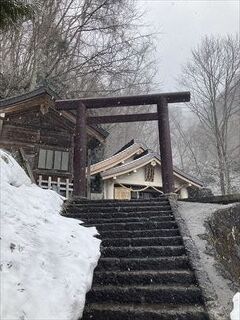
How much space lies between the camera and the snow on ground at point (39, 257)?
384 cm

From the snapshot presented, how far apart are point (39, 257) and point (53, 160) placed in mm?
10956

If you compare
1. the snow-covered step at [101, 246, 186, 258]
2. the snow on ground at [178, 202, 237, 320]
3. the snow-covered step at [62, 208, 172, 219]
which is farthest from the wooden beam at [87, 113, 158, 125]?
the snow-covered step at [101, 246, 186, 258]

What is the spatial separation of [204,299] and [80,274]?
5.51 feet

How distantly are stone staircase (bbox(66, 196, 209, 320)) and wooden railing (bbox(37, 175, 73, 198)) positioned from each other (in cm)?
688

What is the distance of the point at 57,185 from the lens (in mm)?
14648

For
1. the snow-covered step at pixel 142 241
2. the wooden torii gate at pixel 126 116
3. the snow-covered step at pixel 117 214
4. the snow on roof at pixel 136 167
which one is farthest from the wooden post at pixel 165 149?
the snow on roof at pixel 136 167

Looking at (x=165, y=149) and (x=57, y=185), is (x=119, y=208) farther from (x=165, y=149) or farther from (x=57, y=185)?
(x=57, y=185)

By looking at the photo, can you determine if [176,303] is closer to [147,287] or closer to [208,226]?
[147,287]

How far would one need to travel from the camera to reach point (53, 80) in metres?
20.2

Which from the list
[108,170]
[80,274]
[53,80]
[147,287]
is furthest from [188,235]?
[53,80]

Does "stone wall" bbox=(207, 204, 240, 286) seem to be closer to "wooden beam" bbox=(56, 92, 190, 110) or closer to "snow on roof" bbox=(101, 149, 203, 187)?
"wooden beam" bbox=(56, 92, 190, 110)

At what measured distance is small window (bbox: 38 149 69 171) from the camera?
49.5 ft

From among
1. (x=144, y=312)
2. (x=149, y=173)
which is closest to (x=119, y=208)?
(x=144, y=312)

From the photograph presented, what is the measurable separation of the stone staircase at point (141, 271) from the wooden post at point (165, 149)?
2069 mm
